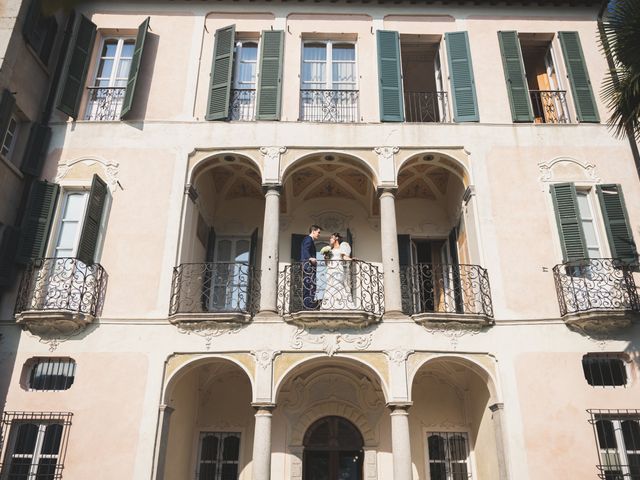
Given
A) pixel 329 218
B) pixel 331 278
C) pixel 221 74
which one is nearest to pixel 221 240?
pixel 329 218

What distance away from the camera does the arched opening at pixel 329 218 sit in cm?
1163

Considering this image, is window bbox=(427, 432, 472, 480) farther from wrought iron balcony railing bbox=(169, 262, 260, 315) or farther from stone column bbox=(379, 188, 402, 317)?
wrought iron balcony railing bbox=(169, 262, 260, 315)

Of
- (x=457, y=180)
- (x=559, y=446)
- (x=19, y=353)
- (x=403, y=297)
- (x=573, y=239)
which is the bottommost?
(x=559, y=446)

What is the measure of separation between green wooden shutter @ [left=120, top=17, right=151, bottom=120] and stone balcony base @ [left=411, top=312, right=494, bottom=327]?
7.85 m

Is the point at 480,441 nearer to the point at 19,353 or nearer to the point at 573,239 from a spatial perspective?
the point at 573,239

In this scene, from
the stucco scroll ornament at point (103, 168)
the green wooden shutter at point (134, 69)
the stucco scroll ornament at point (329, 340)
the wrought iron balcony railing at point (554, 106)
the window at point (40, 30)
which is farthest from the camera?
the wrought iron balcony railing at point (554, 106)

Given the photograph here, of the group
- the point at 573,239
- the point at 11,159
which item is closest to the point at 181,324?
the point at 11,159

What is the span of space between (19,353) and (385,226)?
24.9 ft

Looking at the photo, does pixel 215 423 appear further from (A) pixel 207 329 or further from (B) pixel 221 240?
(B) pixel 221 240

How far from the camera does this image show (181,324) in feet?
35.2

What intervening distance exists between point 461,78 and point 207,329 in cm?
818

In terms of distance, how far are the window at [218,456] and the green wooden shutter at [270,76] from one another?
7337 millimetres

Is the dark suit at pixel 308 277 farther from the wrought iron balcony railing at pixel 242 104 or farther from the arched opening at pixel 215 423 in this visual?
the wrought iron balcony railing at pixel 242 104

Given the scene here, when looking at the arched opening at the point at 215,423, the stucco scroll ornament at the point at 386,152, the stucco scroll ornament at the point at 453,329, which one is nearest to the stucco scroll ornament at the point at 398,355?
the stucco scroll ornament at the point at 453,329
